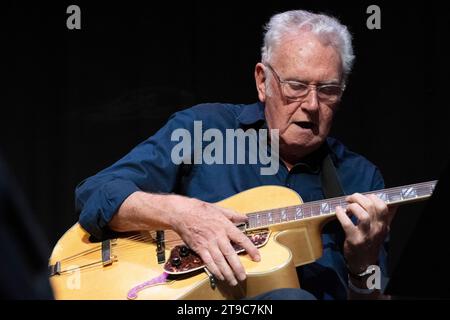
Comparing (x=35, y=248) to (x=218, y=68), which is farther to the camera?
(x=218, y=68)

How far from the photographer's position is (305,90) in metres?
2.20

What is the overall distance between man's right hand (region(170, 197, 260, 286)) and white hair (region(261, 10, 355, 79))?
0.69 m

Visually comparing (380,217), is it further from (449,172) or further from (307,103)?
(449,172)

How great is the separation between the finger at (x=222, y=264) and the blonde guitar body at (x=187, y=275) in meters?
0.04

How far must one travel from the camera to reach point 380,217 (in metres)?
1.92

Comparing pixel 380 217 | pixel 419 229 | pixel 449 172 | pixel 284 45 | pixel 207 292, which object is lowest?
pixel 207 292

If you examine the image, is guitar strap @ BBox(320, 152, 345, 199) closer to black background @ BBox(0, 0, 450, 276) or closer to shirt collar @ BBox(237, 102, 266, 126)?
shirt collar @ BBox(237, 102, 266, 126)

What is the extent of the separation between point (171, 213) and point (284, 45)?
747 mm

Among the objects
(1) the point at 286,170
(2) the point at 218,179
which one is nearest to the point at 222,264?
(2) the point at 218,179

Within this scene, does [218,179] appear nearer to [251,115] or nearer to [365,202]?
[251,115]

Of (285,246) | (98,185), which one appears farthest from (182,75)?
(285,246)

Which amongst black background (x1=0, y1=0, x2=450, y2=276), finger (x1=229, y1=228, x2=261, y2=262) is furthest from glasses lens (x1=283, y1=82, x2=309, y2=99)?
black background (x1=0, y1=0, x2=450, y2=276)

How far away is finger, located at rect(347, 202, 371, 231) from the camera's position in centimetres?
188

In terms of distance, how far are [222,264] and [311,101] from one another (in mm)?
694
